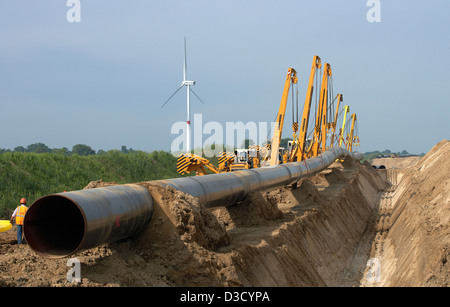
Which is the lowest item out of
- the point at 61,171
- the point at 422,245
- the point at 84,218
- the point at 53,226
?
the point at 61,171

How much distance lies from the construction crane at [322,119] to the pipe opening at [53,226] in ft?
84.7

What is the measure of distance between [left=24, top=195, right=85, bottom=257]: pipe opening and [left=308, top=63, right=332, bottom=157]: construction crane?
25813 mm

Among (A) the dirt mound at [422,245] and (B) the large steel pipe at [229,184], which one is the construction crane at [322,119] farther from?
(B) the large steel pipe at [229,184]

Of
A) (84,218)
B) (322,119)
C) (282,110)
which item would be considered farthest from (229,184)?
(322,119)

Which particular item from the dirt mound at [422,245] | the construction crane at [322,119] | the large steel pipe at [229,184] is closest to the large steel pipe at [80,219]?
the large steel pipe at [229,184]

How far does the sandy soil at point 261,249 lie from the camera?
6.82 m

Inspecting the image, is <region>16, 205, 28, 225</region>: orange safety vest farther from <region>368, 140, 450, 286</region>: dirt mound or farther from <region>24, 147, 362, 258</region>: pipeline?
<region>368, 140, 450, 286</region>: dirt mound

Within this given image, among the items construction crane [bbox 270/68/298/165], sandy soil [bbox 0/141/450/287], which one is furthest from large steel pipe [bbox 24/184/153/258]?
construction crane [bbox 270/68/298/165]

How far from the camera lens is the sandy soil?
6.82 meters

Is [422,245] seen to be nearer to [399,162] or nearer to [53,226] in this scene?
[53,226]

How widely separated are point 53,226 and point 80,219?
0.39 meters

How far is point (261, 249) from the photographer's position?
31.5 ft

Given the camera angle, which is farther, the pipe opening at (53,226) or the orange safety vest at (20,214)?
the orange safety vest at (20,214)
